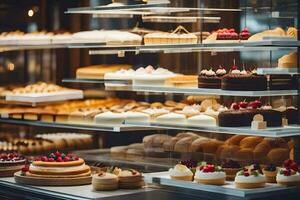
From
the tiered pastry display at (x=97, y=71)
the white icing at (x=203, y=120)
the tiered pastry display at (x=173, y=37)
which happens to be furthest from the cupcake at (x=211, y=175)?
the tiered pastry display at (x=97, y=71)

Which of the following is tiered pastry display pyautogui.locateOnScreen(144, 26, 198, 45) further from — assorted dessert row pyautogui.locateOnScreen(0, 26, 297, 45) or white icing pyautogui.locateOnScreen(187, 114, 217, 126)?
white icing pyautogui.locateOnScreen(187, 114, 217, 126)

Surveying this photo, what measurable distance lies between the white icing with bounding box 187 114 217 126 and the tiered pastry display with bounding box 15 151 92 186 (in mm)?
1105

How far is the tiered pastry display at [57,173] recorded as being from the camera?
7.32m

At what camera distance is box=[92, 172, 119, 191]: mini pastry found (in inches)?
275

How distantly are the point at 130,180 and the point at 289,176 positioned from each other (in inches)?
54.6

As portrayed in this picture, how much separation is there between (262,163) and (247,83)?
848 millimetres

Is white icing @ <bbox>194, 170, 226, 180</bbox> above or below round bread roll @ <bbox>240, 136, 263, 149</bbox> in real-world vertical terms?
below

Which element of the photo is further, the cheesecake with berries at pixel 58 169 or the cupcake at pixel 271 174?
the cheesecake with berries at pixel 58 169

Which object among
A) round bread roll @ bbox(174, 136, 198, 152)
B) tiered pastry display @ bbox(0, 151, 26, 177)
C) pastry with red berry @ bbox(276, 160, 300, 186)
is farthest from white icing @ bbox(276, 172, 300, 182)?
tiered pastry display @ bbox(0, 151, 26, 177)

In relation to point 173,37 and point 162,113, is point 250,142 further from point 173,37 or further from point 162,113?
point 173,37

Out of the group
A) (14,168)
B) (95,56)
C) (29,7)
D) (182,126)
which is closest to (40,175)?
(14,168)

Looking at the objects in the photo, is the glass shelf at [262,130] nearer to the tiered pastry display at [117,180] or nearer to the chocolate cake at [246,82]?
the chocolate cake at [246,82]

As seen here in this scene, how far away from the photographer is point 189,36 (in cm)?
746

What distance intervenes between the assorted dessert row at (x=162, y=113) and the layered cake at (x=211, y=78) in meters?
0.22
